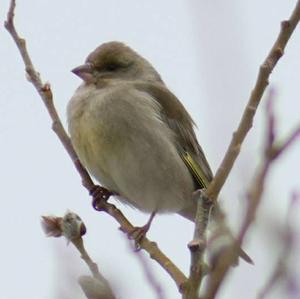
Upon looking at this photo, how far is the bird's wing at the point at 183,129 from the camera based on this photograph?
17.8 ft

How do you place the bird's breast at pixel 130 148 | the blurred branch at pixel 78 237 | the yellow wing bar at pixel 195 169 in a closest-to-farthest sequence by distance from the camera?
the blurred branch at pixel 78 237 < the bird's breast at pixel 130 148 < the yellow wing bar at pixel 195 169

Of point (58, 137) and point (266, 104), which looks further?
point (58, 137)

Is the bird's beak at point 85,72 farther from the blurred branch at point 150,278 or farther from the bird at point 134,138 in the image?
the blurred branch at point 150,278

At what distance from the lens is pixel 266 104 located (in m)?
1.36

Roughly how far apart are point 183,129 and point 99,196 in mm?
1335

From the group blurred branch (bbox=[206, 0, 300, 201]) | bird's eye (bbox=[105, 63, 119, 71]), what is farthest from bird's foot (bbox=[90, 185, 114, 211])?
blurred branch (bbox=[206, 0, 300, 201])

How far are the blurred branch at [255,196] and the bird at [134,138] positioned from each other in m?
3.48

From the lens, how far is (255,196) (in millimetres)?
1365

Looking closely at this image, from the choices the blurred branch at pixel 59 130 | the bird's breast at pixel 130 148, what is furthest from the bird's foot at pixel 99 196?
the bird's breast at pixel 130 148

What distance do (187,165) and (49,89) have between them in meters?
1.91

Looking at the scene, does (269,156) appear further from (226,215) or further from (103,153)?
(103,153)

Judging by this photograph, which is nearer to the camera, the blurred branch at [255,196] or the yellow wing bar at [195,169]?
the blurred branch at [255,196]

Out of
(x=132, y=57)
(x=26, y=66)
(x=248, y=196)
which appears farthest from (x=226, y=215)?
(x=132, y=57)

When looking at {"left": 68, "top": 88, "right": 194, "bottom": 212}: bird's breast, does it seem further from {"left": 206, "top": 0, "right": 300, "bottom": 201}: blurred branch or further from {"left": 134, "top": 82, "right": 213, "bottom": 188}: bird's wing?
{"left": 206, "top": 0, "right": 300, "bottom": 201}: blurred branch
